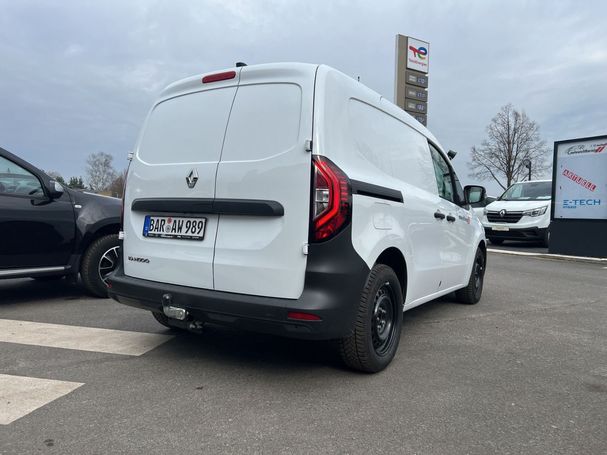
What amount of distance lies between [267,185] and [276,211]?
0.17 metres

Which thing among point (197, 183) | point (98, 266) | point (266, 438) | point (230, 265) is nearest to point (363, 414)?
point (266, 438)

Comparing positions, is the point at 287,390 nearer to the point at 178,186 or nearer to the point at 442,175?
the point at 178,186

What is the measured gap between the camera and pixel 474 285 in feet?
19.2

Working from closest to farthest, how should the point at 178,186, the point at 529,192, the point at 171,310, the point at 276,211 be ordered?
the point at 276,211, the point at 171,310, the point at 178,186, the point at 529,192

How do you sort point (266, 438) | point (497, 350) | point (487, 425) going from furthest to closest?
1. point (497, 350)
2. point (487, 425)
3. point (266, 438)

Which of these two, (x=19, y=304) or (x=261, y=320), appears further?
(x=19, y=304)

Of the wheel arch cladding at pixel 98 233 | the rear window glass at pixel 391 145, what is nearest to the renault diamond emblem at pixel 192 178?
the rear window glass at pixel 391 145

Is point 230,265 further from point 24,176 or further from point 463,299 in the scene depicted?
point 463,299

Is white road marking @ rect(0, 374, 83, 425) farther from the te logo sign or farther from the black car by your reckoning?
the te logo sign

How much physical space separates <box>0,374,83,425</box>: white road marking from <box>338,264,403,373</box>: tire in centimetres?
173

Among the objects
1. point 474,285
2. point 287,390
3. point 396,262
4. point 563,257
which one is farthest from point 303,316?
point 563,257

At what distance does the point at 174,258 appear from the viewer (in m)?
3.29

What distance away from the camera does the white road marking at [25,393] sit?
2.71 metres

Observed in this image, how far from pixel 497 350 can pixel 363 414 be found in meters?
1.81
